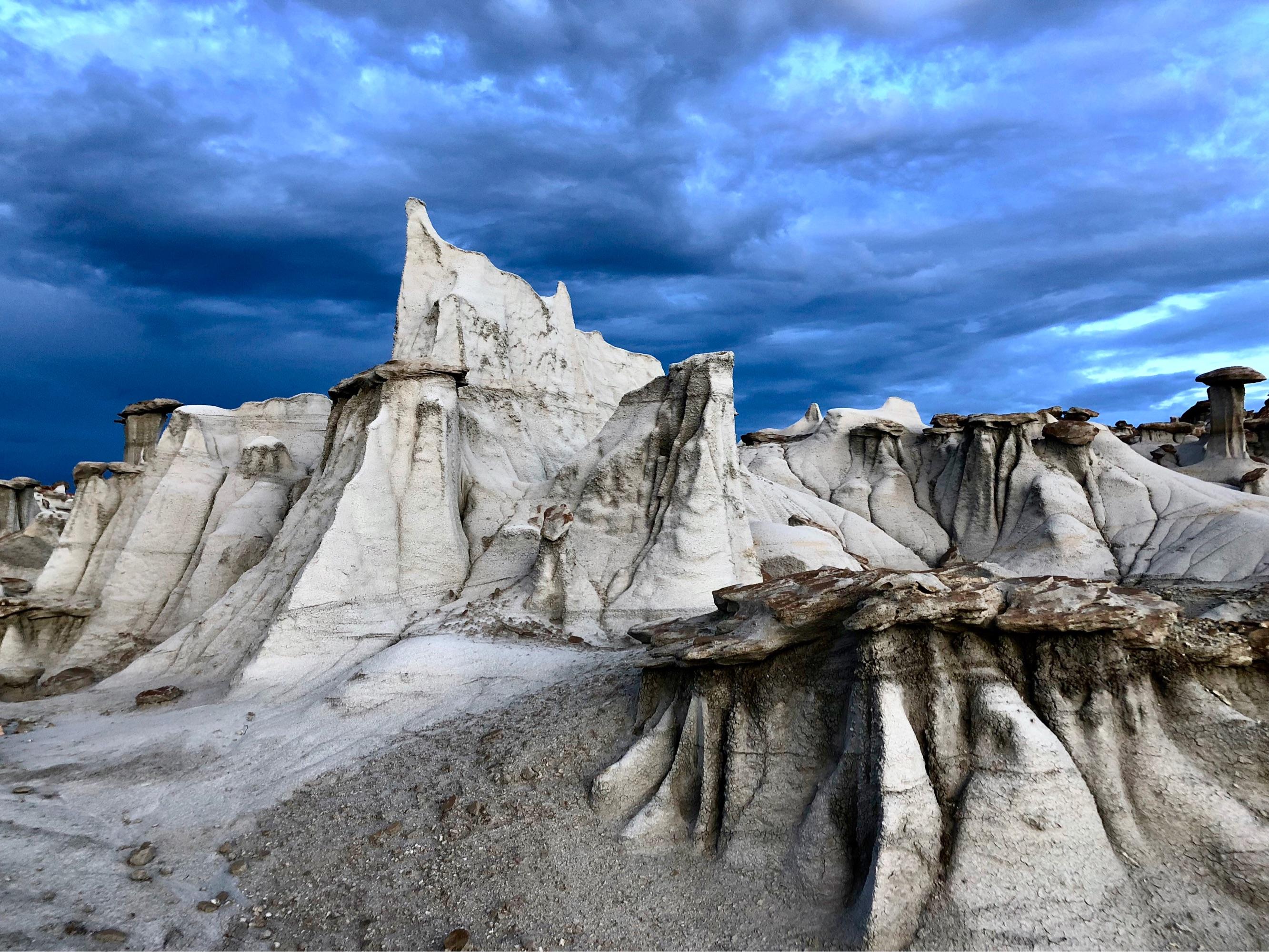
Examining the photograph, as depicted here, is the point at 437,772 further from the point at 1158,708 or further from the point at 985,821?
the point at 1158,708

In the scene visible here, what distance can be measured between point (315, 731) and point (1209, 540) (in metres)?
17.3

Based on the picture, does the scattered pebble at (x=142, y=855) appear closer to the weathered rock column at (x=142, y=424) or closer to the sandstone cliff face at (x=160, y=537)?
the sandstone cliff face at (x=160, y=537)

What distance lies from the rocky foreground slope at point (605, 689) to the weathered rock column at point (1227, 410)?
197 inches

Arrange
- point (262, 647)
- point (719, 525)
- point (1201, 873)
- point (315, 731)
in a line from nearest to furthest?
point (1201, 873)
point (315, 731)
point (262, 647)
point (719, 525)

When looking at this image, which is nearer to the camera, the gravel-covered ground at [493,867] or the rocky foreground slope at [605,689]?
the rocky foreground slope at [605,689]

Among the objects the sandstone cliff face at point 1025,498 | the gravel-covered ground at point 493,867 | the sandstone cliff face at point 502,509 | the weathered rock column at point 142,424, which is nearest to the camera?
the gravel-covered ground at point 493,867

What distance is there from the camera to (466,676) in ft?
28.7

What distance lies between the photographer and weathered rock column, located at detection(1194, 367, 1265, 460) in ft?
67.9

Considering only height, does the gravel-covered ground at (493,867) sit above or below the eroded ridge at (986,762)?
below

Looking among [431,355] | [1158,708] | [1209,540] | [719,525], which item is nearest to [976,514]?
[1209,540]

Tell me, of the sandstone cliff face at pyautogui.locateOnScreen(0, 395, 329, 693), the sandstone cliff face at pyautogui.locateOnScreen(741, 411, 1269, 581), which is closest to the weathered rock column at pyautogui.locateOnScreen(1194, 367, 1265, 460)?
the sandstone cliff face at pyautogui.locateOnScreen(741, 411, 1269, 581)

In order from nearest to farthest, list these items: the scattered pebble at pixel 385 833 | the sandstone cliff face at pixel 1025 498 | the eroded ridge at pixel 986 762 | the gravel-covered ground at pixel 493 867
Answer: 1. the eroded ridge at pixel 986 762
2. the gravel-covered ground at pixel 493 867
3. the scattered pebble at pixel 385 833
4. the sandstone cliff face at pixel 1025 498

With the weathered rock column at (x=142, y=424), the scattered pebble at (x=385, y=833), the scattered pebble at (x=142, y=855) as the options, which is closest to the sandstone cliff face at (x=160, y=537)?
the weathered rock column at (x=142, y=424)

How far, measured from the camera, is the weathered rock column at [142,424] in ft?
63.8
